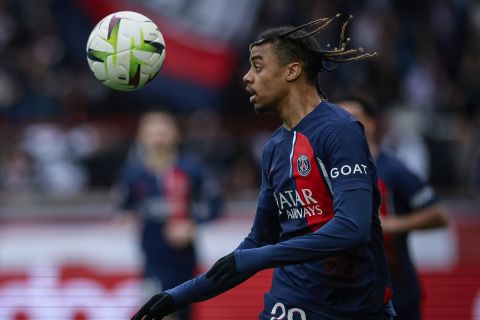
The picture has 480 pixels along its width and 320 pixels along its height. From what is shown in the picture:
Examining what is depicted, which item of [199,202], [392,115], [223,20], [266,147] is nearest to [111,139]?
[223,20]

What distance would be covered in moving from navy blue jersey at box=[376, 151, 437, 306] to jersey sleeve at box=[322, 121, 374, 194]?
6.39 ft

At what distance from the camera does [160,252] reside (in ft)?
27.6

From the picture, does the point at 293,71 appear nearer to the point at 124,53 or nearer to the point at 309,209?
the point at 309,209

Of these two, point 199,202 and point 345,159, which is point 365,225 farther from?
point 199,202

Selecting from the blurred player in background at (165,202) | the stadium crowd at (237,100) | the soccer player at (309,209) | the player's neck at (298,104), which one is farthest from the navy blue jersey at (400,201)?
the stadium crowd at (237,100)

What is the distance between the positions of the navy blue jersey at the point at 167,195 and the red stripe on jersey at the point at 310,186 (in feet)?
14.1

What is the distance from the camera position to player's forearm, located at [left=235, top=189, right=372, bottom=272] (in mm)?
4074

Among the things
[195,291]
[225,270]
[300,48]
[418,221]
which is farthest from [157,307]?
[418,221]

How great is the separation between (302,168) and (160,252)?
14.0ft

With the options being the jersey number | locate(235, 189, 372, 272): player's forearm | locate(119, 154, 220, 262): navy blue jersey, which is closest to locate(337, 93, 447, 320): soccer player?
the jersey number

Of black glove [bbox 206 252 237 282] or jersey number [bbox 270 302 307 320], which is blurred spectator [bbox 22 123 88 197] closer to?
jersey number [bbox 270 302 307 320]

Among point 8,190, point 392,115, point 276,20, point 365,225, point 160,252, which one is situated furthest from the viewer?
point 276,20

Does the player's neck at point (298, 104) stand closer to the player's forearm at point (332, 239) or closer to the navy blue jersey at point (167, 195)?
the player's forearm at point (332, 239)

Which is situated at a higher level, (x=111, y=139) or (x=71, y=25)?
(x=71, y=25)
